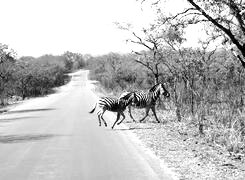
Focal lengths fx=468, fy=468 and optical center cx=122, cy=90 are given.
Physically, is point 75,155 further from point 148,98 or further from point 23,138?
point 148,98

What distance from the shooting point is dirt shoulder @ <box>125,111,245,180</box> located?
29.8 ft

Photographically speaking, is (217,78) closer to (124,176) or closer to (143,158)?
(143,158)

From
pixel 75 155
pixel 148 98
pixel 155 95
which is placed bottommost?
pixel 75 155

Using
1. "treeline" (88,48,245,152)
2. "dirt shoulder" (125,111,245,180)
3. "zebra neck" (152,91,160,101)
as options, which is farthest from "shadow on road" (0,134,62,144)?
"zebra neck" (152,91,160,101)

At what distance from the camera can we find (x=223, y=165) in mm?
9797

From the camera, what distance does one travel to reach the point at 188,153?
11.5 metres

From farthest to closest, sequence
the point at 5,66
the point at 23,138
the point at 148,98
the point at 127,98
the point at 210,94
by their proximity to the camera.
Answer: the point at 5,66 < the point at 148,98 < the point at 127,98 < the point at 210,94 < the point at 23,138

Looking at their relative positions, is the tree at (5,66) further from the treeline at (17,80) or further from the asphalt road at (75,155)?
the asphalt road at (75,155)

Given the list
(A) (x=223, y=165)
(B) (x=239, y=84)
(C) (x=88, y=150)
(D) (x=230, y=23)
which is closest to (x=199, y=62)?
(B) (x=239, y=84)

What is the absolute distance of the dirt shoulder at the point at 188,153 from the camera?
29.8ft

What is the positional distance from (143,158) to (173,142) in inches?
111

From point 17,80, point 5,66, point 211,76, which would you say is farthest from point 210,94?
point 17,80

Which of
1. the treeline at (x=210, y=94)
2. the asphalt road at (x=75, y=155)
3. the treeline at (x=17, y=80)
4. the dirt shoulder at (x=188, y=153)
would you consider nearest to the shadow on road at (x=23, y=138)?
the asphalt road at (x=75, y=155)

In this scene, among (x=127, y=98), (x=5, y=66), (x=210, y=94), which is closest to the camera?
(x=210, y=94)
